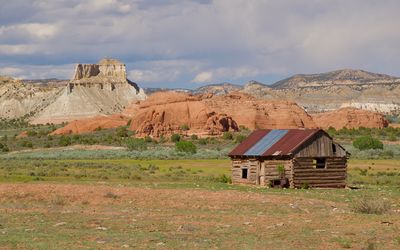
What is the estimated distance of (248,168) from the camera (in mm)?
35281

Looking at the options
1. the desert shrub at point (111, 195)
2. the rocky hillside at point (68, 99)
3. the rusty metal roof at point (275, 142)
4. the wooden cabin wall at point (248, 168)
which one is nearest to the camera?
the desert shrub at point (111, 195)

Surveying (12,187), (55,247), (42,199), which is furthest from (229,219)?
(12,187)

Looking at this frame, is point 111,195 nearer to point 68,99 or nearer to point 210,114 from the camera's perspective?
point 210,114

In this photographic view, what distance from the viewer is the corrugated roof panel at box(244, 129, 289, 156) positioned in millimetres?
34853

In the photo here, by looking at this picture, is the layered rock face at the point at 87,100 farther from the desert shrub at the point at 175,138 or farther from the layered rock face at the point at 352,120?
the desert shrub at the point at 175,138

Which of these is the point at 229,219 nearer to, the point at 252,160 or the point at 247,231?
the point at 247,231

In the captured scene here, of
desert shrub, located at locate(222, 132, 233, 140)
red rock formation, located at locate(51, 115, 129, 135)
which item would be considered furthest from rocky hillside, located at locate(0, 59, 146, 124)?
desert shrub, located at locate(222, 132, 233, 140)

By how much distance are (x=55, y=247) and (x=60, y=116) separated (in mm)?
157649

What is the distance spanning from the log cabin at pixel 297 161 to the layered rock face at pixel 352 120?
9848cm

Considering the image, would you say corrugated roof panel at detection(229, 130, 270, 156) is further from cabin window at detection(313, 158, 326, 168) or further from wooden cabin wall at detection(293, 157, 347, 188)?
cabin window at detection(313, 158, 326, 168)

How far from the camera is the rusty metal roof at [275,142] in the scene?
33719 mm

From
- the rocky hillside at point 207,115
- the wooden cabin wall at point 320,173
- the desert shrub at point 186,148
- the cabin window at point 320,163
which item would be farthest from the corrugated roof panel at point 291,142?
the rocky hillside at point 207,115

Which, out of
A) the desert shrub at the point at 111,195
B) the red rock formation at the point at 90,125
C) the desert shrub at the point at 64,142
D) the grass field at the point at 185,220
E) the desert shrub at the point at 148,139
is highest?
the red rock formation at the point at 90,125

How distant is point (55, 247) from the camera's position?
13602 mm
